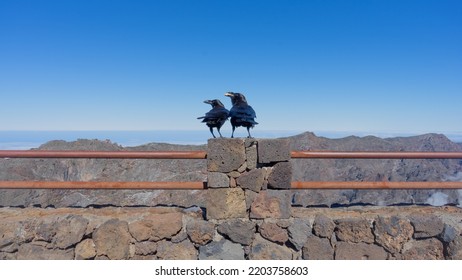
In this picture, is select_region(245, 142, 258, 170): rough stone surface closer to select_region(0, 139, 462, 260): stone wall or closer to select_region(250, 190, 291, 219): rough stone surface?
select_region(0, 139, 462, 260): stone wall

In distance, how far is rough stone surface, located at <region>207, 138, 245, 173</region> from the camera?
3.23 m

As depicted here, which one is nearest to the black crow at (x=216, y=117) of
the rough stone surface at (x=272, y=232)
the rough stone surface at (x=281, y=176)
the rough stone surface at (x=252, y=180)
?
the rough stone surface at (x=252, y=180)

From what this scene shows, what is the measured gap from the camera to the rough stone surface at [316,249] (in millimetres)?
3318

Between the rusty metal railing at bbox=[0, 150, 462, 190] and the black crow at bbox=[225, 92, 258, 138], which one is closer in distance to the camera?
the rusty metal railing at bbox=[0, 150, 462, 190]

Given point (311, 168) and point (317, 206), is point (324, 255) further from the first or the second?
point (311, 168)

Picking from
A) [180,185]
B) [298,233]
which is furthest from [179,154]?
[298,233]

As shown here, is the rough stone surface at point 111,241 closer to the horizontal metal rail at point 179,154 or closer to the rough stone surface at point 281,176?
the horizontal metal rail at point 179,154

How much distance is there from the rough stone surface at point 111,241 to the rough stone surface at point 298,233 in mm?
1668

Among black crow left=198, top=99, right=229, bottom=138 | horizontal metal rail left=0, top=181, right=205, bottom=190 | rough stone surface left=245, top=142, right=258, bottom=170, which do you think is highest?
black crow left=198, top=99, right=229, bottom=138

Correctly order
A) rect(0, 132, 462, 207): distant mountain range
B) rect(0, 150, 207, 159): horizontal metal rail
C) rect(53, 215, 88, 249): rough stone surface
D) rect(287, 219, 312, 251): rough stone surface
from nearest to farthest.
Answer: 1. rect(0, 150, 207, 159): horizontal metal rail
2. rect(53, 215, 88, 249): rough stone surface
3. rect(287, 219, 312, 251): rough stone surface
4. rect(0, 132, 462, 207): distant mountain range

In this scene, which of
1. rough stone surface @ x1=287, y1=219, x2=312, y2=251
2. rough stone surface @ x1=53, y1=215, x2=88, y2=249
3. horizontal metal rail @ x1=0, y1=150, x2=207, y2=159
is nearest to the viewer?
horizontal metal rail @ x1=0, y1=150, x2=207, y2=159

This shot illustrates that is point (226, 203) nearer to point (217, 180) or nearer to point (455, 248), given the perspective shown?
point (217, 180)

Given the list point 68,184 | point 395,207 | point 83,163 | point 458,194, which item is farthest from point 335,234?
point 83,163

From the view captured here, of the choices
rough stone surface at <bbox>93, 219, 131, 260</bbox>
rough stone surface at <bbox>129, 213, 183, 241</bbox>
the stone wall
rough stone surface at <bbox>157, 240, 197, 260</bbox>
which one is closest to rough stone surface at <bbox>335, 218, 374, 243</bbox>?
the stone wall
